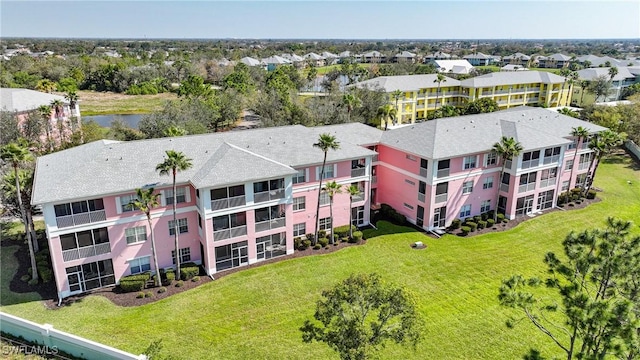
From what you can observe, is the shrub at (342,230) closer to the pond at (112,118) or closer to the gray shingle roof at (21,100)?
the gray shingle roof at (21,100)

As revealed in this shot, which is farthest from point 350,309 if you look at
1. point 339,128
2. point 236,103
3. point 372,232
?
point 236,103

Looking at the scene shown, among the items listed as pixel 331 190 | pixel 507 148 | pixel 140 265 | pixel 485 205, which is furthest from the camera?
pixel 485 205

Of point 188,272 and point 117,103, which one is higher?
point 188,272

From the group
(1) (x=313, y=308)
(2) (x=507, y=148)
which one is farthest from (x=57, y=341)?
(2) (x=507, y=148)

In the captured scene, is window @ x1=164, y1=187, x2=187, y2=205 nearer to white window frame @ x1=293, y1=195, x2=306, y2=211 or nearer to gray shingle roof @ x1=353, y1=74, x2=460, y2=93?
white window frame @ x1=293, y1=195, x2=306, y2=211

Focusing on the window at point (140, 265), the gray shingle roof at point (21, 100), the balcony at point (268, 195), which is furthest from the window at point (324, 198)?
the gray shingle roof at point (21, 100)

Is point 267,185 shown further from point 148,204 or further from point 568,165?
point 568,165

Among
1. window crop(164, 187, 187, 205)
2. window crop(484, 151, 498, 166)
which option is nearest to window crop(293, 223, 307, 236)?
window crop(164, 187, 187, 205)
